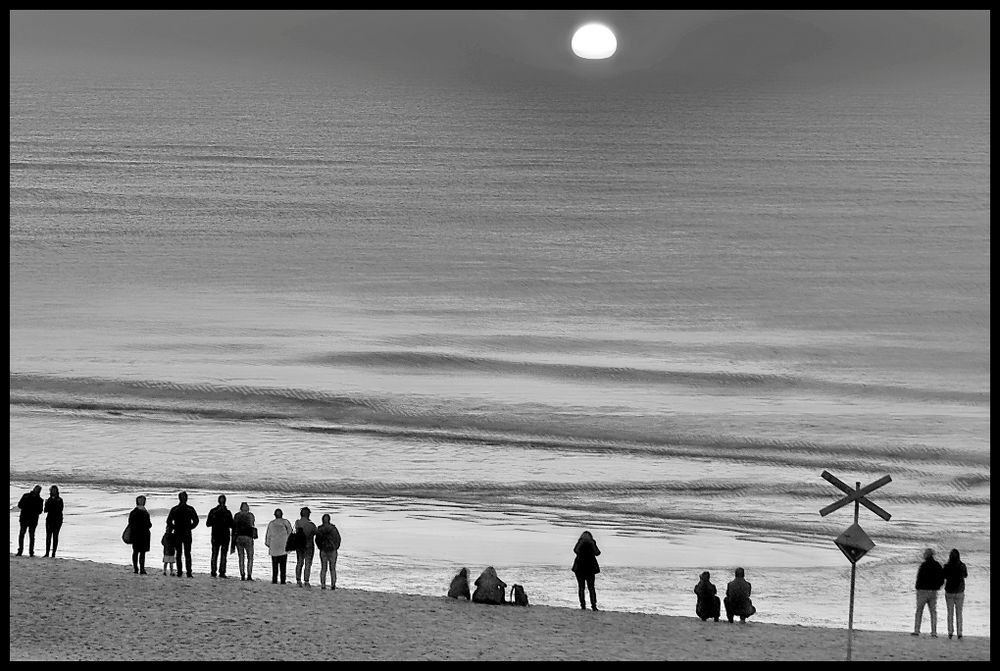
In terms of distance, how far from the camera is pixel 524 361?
34750mm

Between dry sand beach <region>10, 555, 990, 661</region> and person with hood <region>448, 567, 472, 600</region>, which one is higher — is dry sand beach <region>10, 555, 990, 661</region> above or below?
below

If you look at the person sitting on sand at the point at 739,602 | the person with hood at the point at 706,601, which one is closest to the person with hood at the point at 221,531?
the person with hood at the point at 706,601

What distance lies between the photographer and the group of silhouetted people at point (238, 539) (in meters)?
14.2

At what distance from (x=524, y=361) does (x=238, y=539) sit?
2070cm

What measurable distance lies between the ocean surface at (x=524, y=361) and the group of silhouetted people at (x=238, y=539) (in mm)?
543

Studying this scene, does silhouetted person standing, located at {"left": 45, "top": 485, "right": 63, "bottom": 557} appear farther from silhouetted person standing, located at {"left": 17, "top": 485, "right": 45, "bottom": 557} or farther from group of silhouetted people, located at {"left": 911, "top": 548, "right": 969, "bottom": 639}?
group of silhouetted people, located at {"left": 911, "top": 548, "right": 969, "bottom": 639}

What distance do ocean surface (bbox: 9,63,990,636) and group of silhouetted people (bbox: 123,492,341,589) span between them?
543 millimetres

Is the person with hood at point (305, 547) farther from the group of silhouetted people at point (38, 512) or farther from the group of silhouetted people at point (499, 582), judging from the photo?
the group of silhouetted people at point (38, 512)

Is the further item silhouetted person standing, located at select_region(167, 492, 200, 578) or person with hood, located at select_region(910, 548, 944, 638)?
silhouetted person standing, located at select_region(167, 492, 200, 578)

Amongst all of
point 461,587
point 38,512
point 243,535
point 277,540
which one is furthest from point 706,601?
point 38,512

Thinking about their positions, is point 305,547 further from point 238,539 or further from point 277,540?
point 238,539

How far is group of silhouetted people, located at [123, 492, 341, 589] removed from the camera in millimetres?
14250

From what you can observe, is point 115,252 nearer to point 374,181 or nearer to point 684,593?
point 374,181

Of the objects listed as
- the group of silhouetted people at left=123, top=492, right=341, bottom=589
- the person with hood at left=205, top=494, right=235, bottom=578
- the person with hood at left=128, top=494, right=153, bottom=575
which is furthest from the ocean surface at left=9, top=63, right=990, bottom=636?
the person with hood at left=128, top=494, right=153, bottom=575
